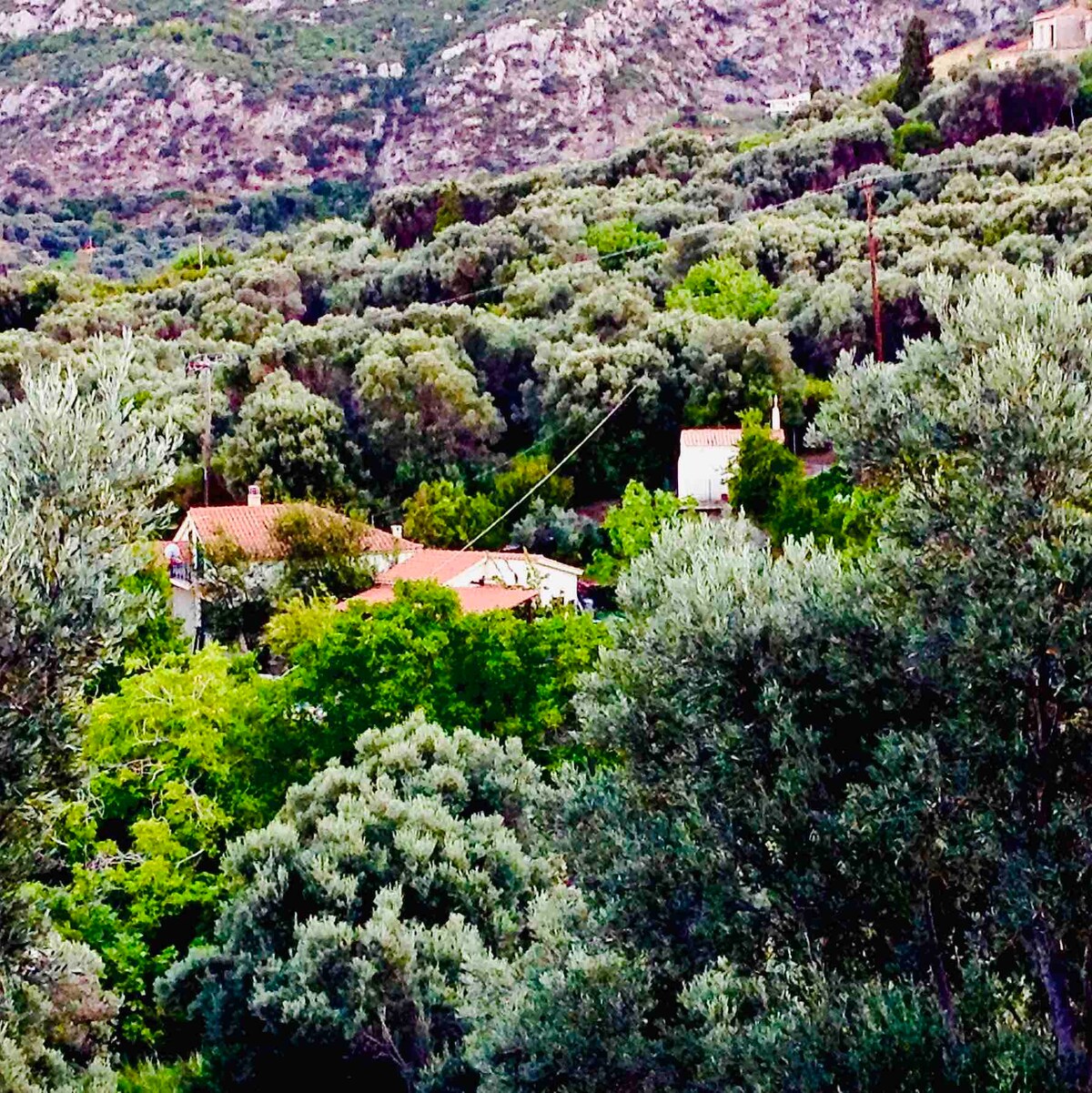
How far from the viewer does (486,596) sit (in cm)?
3147

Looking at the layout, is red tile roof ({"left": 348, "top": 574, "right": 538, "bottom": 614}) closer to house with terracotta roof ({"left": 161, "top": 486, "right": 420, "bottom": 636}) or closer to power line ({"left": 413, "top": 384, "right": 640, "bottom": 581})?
house with terracotta roof ({"left": 161, "top": 486, "right": 420, "bottom": 636})

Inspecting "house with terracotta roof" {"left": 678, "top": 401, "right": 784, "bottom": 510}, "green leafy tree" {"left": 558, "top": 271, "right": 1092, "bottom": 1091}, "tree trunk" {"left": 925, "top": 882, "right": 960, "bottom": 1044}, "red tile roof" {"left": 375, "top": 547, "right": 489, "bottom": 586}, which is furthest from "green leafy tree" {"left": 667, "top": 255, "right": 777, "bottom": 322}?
"tree trunk" {"left": 925, "top": 882, "right": 960, "bottom": 1044}

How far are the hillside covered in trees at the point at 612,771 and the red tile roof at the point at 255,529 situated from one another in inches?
41.8

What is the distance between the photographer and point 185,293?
63156 millimetres

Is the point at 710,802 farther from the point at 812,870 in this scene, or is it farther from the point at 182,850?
the point at 182,850

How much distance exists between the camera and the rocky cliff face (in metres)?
117

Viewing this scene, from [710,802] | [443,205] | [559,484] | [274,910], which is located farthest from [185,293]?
[710,802]

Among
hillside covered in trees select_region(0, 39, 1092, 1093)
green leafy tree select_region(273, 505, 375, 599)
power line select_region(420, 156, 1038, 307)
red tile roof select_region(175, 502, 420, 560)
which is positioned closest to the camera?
hillside covered in trees select_region(0, 39, 1092, 1093)

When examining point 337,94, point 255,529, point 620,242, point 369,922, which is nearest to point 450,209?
point 620,242

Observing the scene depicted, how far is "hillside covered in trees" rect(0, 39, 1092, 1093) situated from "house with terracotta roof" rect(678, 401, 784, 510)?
1.01m

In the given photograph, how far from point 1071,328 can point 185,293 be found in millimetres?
57524

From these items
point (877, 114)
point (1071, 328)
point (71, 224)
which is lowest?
point (71, 224)

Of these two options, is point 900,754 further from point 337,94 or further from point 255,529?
point 337,94

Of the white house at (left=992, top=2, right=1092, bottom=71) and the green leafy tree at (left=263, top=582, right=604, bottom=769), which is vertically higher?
the white house at (left=992, top=2, right=1092, bottom=71)
